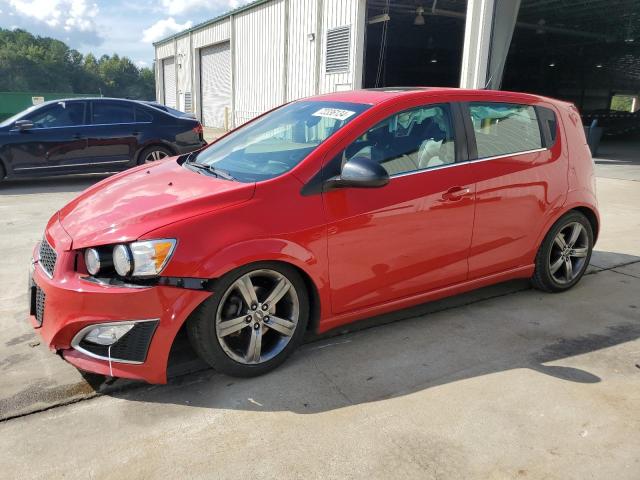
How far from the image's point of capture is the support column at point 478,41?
12469 mm

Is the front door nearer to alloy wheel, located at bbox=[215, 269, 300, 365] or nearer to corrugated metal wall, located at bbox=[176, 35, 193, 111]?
alloy wheel, located at bbox=[215, 269, 300, 365]

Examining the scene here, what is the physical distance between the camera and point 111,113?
9.57m

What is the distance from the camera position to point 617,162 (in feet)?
51.1

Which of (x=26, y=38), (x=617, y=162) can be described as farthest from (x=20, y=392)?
(x=26, y=38)

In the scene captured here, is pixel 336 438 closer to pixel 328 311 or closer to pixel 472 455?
pixel 472 455

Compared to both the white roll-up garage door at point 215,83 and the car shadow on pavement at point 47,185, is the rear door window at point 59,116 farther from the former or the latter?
the white roll-up garage door at point 215,83

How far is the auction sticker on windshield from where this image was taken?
11.3ft

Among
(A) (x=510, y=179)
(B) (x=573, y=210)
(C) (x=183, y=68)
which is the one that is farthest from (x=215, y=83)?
(A) (x=510, y=179)

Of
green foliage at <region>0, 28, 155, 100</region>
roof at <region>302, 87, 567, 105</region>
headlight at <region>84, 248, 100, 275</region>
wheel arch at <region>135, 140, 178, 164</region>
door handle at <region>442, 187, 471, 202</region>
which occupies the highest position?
green foliage at <region>0, 28, 155, 100</region>

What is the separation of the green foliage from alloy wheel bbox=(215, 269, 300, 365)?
310 feet

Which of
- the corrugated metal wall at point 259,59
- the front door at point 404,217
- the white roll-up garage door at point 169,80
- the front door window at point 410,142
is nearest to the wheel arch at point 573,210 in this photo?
the front door at point 404,217

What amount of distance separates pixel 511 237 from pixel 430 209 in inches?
35.1

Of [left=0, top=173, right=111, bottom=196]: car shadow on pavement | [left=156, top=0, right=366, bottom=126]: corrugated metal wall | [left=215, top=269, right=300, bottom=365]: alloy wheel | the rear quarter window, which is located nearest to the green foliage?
[left=156, top=0, right=366, bottom=126]: corrugated metal wall

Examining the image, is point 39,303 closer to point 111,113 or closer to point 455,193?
point 455,193
